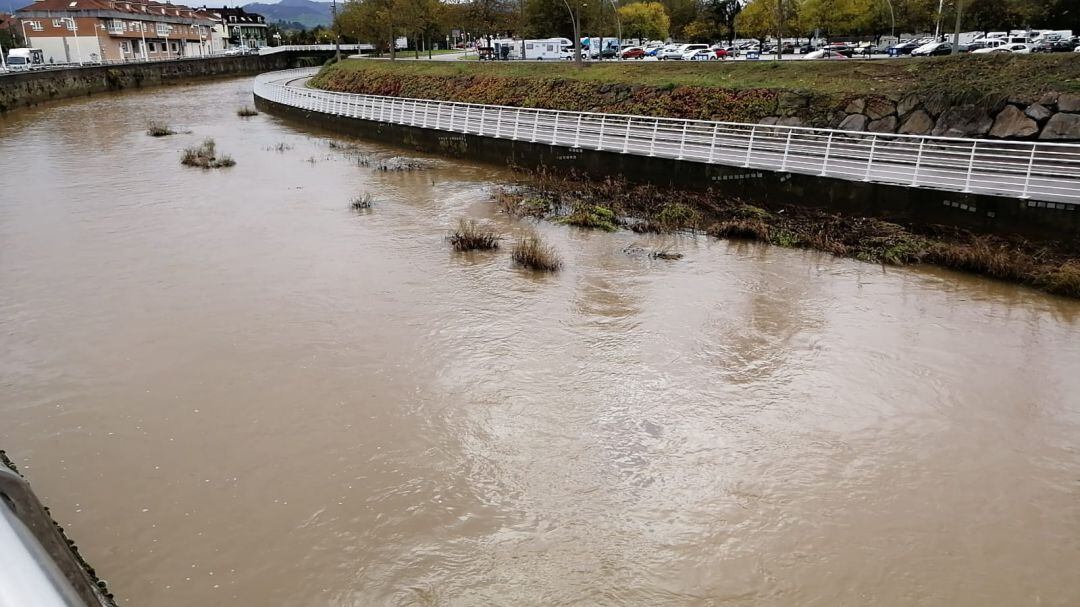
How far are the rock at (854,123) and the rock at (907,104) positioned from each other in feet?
3.12

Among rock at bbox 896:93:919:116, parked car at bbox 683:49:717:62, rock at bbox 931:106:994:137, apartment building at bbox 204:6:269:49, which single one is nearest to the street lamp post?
apartment building at bbox 204:6:269:49

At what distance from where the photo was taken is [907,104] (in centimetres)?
2169

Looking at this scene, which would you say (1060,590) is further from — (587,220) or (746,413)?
(587,220)

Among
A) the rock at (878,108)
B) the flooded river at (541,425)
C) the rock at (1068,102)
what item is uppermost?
the rock at (1068,102)

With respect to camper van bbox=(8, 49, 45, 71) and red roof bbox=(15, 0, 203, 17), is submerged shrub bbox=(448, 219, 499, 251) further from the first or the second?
red roof bbox=(15, 0, 203, 17)

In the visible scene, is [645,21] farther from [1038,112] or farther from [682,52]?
[1038,112]

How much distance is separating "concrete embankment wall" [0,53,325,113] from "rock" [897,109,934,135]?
44.3 meters

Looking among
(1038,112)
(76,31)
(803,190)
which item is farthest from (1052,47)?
(76,31)

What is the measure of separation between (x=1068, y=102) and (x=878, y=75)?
6166mm

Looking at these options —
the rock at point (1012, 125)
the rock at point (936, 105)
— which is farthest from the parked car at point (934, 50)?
the rock at point (1012, 125)

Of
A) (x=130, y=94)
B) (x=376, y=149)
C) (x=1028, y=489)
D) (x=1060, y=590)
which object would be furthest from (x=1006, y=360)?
(x=130, y=94)

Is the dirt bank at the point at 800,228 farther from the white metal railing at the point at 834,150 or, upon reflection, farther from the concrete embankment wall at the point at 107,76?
the concrete embankment wall at the point at 107,76

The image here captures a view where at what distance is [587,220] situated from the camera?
54.6 ft

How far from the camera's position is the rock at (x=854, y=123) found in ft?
73.1
